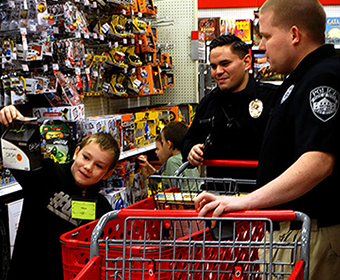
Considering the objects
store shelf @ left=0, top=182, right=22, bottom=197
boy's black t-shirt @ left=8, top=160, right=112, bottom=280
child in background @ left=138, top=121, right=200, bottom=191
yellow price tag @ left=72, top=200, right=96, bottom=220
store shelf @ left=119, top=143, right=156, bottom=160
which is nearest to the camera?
yellow price tag @ left=72, top=200, right=96, bottom=220

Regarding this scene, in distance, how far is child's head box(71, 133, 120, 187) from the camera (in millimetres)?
2367

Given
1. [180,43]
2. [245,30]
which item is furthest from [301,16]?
[245,30]

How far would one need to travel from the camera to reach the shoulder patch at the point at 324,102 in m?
1.34

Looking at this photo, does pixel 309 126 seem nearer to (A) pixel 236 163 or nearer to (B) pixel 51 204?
(A) pixel 236 163

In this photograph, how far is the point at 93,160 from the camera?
2.39 meters

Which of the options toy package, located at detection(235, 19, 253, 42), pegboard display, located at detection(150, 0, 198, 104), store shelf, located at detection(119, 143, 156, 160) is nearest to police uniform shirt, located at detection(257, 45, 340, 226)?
store shelf, located at detection(119, 143, 156, 160)

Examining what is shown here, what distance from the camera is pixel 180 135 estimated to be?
3.62 meters

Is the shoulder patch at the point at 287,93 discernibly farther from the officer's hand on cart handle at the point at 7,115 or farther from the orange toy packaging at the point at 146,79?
the orange toy packaging at the point at 146,79

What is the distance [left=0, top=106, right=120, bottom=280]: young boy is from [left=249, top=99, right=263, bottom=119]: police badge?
2.72 ft

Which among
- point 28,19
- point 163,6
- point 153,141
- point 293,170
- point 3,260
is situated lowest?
point 3,260

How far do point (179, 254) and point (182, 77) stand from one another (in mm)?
4342

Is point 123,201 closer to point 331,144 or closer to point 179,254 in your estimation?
point 179,254

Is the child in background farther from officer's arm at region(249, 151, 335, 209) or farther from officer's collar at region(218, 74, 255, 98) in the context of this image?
officer's arm at region(249, 151, 335, 209)

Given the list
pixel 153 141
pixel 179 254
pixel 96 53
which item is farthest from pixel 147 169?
pixel 179 254
